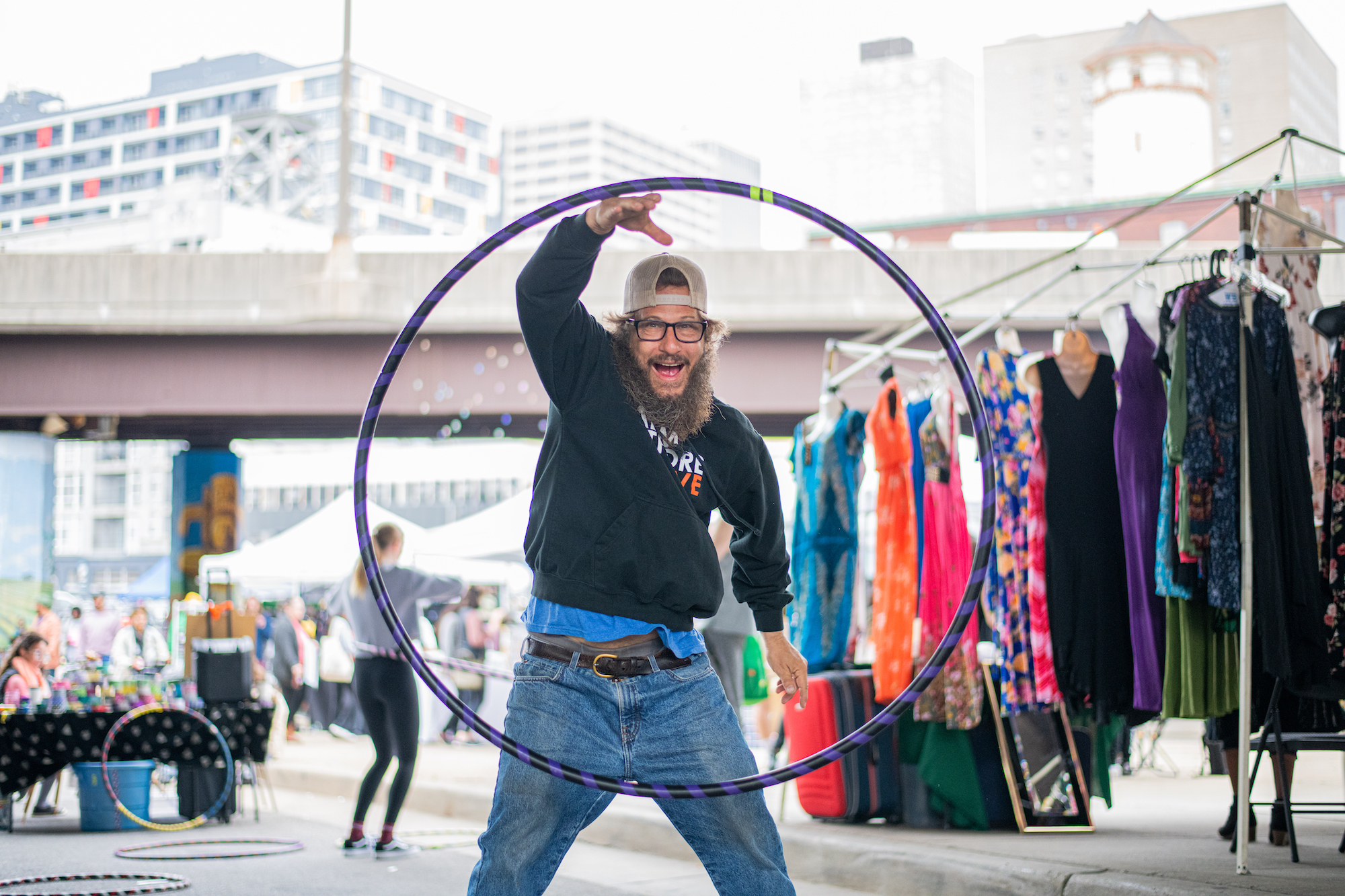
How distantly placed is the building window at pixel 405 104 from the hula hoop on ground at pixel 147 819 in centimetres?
13843

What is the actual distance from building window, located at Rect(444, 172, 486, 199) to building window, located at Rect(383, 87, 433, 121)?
6794 millimetres

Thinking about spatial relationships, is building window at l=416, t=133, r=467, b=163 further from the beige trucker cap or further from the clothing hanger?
the beige trucker cap

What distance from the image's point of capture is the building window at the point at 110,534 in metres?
86.8

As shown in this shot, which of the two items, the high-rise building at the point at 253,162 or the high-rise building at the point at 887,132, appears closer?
the high-rise building at the point at 253,162

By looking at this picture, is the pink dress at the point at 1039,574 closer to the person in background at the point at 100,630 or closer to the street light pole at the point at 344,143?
the person in background at the point at 100,630

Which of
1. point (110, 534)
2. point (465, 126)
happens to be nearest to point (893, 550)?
point (110, 534)

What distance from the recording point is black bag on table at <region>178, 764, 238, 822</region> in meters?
8.67

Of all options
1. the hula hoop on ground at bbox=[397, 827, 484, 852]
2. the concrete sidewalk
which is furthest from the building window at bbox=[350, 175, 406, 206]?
the hula hoop on ground at bbox=[397, 827, 484, 852]

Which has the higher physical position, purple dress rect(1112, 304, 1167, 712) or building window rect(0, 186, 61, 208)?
building window rect(0, 186, 61, 208)

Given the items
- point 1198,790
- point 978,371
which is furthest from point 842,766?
point 1198,790

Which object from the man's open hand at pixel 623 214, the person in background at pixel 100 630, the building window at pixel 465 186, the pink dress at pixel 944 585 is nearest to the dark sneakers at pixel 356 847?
the pink dress at pixel 944 585

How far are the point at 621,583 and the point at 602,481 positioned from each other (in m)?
0.24

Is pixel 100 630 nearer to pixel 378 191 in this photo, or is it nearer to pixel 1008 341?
pixel 1008 341

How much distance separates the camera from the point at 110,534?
87.1 metres
